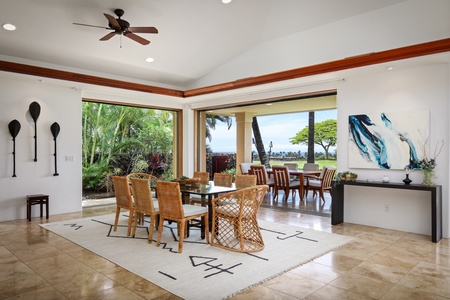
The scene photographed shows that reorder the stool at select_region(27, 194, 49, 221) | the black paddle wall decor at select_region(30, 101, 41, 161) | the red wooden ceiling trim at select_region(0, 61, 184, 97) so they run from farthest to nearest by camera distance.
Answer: the black paddle wall decor at select_region(30, 101, 41, 161)
the stool at select_region(27, 194, 49, 221)
the red wooden ceiling trim at select_region(0, 61, 184, 97)

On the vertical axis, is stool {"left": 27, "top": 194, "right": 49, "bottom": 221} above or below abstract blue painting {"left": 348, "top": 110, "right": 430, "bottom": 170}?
below

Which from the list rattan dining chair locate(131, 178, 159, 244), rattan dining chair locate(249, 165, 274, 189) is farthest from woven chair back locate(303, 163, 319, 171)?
rattan dining chair locate(131, 178, 159, 244)

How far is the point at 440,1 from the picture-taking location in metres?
4.27

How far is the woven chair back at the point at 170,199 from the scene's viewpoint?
12.3ft

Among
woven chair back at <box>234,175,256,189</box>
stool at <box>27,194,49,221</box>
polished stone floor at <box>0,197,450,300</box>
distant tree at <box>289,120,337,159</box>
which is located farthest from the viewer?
distant tree at <box>289,120,337,159</box>

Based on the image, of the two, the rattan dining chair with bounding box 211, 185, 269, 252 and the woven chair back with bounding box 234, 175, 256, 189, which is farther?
the woven chair back with bounding box 234, 175, 256, 189

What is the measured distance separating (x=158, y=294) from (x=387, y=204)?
13.2 ft

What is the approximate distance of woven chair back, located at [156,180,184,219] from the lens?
3740mm

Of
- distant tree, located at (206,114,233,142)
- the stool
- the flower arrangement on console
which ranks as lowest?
the stool

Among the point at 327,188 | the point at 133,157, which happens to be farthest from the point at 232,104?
the point at 133,157

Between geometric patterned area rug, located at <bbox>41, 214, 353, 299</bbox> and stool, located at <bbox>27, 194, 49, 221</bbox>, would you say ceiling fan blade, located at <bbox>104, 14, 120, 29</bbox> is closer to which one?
geometric patterned area rug, located at <bbox>41, 214, 353, 299</bbox>

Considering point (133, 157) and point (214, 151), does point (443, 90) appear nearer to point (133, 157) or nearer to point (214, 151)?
point (214, 151)

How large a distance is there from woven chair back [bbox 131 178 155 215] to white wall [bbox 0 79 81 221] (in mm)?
2832

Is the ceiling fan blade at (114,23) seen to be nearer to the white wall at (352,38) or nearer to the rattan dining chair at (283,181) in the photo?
the white wall at (352,38)
